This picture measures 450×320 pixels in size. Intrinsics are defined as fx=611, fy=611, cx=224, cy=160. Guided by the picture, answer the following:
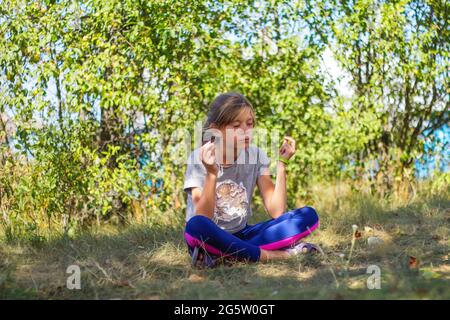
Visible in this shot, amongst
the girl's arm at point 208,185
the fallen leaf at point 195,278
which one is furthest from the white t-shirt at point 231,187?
the fallen leaf at point 195,278

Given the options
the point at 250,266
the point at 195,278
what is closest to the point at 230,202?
the point at 250,266

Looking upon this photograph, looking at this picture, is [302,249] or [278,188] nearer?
[302,249]

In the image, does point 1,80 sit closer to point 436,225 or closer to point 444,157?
point 436,225

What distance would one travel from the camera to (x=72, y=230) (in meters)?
4.59

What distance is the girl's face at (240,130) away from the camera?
3484 mm

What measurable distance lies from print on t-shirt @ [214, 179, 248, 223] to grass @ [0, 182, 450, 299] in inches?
13.1

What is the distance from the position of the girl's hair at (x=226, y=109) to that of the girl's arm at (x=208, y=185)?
0.32 m

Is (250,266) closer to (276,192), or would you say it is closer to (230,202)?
(230,202)

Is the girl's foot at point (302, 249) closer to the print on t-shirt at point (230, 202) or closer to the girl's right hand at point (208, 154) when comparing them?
the print on t-shirt at point (230, 202)

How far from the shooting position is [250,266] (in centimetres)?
330

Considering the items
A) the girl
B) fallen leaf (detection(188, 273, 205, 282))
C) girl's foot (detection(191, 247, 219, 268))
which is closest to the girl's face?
the girl

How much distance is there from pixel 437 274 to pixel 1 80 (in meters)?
3.81

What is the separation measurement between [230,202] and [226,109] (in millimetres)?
556
